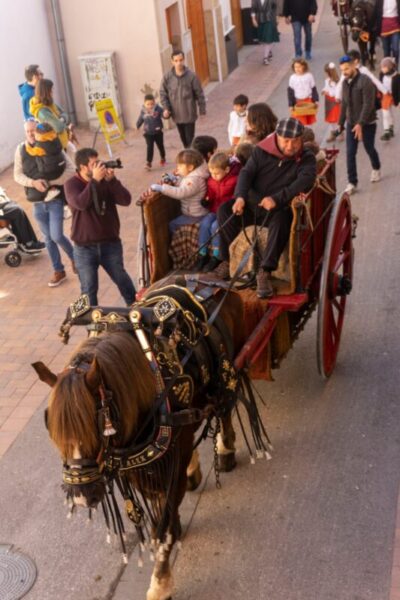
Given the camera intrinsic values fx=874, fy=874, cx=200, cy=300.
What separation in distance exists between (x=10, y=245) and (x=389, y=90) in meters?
6.15

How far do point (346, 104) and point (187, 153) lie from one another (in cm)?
448

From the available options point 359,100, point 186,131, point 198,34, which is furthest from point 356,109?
point 198,34

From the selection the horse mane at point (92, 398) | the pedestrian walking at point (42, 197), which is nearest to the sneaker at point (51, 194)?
the pedestrian walking at point (42, 197)

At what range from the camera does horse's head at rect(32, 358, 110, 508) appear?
160 inches

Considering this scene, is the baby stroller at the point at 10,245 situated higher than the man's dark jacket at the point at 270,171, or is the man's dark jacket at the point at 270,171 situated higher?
the man's dark jacket at the point at 270,171

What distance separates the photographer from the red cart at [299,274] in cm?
611

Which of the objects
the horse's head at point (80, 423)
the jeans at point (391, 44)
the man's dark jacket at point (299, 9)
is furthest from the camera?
the man's dark jacket at point (299, 9)

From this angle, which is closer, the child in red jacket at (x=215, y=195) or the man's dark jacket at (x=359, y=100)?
the child in red jacket at (x=215, y=195)

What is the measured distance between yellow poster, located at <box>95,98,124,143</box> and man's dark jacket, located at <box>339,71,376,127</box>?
4.90 metres

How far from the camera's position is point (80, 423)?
4051 mm

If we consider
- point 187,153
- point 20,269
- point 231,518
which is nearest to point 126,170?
point 20,269

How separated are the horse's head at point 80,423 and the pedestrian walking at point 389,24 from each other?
14.1 metres

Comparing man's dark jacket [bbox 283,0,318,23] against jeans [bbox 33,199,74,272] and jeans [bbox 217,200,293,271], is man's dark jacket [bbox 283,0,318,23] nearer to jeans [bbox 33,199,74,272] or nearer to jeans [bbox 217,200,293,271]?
jeans [bbox 33,199,74,272]

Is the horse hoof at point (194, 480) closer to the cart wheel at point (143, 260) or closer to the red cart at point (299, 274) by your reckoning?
the red cart at point (299, 274)
